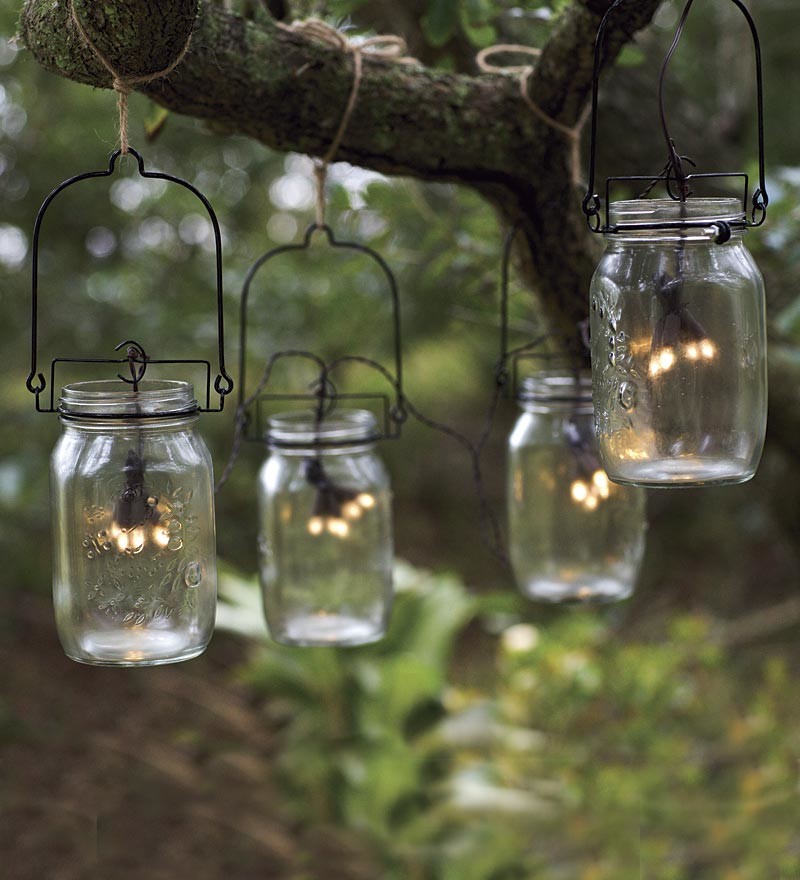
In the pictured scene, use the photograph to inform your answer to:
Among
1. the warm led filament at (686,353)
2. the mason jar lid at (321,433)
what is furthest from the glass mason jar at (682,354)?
the mason jar lid at (321,433)

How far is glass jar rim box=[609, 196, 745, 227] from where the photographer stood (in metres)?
0.73

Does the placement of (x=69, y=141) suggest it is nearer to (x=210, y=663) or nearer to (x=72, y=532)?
(x=210, y=663)

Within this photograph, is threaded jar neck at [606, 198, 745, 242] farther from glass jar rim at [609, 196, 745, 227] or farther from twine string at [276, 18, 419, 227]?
twine string at [276, 18, 419, 227]

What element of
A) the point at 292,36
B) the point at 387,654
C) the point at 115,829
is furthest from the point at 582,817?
the point at 292,36

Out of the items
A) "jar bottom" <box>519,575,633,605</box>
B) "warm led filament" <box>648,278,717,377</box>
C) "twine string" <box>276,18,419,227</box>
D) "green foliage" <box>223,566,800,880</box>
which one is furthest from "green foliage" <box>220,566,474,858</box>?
"warm led filament" <box>648,278,717,377</box>

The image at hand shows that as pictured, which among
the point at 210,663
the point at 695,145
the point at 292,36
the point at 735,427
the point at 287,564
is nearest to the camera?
the point at 735,427

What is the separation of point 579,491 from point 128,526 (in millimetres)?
463

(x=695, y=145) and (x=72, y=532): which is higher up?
(x=695, y=145)

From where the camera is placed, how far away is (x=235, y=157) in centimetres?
283

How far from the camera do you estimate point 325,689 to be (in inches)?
102

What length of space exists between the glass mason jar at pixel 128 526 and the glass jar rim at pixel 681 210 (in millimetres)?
334

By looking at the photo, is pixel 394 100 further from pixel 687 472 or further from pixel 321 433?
pixel 687 472

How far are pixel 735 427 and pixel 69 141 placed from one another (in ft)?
7.26

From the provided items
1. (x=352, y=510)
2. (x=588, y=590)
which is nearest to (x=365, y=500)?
(x=352, y=510)
